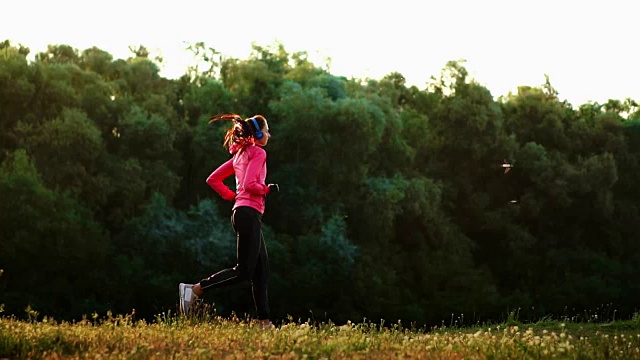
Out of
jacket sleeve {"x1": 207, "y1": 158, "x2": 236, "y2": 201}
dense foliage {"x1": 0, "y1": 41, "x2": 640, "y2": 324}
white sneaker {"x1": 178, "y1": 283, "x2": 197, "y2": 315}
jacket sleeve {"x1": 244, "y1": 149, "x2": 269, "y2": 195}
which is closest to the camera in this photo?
jacket sleeve {"x1": 244, "y1": 149, "x2": 269, "y2": 195}

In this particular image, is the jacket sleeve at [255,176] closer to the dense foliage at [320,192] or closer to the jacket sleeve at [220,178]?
the jacket sleeve at [220,178]

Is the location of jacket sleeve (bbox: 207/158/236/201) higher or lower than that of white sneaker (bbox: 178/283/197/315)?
higher

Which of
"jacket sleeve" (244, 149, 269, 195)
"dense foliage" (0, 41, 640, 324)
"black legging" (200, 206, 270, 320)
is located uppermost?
"dense foliage" (0, 41, 640, 324)

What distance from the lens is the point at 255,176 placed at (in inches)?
404

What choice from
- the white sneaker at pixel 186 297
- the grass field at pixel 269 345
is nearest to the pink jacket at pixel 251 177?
the white sneaker at pixel 186 297

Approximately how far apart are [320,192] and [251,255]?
128ft

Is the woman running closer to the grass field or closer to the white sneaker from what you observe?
the white sneaker

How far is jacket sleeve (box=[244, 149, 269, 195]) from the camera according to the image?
1019 centimetres

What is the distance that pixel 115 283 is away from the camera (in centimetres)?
4250

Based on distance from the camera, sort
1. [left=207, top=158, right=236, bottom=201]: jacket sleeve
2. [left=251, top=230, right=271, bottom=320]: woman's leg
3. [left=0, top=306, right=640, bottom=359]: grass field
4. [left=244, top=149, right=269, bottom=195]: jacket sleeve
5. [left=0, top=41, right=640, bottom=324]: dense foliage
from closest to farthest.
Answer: [left=0, top=306, right=640, bottom=359]: grass field, [left=244, top=149, right=269, bottom=195]: jacket sleeve, [left=251, top=230, right=271, bottom=320]: woman's leg, [left=207, top=158, right=236, bottom=201]: jacket sleeve, [left=0, top=41, right=640, bottom=324]: dense foliage

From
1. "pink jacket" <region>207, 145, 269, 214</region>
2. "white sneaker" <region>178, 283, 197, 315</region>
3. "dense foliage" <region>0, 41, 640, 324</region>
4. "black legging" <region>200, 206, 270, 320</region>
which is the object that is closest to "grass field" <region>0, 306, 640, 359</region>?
"black legging" <region>200, 206, 270, 320</region>

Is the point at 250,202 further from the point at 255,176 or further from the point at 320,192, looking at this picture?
the point at 320,192

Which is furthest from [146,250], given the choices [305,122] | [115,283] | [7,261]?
[305,122]

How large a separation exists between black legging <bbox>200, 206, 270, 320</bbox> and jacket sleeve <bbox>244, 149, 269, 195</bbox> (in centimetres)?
23
